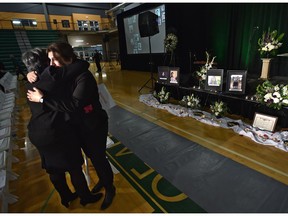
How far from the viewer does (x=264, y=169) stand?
1.87 m

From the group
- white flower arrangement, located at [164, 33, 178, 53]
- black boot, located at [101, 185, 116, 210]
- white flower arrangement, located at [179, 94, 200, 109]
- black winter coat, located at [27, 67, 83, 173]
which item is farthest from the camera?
white flower arrangement, located at [164, 33, 178, 53]

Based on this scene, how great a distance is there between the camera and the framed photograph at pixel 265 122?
96.6 inches

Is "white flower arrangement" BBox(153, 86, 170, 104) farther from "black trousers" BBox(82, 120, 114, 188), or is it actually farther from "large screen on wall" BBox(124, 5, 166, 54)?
"large screen on wall" BBox(124, 5, 166, 54)

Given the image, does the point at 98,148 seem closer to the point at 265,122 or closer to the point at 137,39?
the point at 265,122

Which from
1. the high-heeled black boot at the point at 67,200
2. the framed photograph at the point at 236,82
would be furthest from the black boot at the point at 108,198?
the framed photograph at the point at 236,82

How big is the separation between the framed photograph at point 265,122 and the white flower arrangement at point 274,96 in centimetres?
17

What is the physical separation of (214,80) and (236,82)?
381 mm

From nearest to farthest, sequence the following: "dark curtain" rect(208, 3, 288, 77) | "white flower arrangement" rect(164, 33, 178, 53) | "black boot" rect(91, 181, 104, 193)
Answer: "black boot" rect(91, 181, 104, 193) → "dark curtain" rect(208, 3, 288, 77) → "white flower arrangement" rect(164, 33, 178, 53)

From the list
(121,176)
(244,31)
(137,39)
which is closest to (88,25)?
(137,39)

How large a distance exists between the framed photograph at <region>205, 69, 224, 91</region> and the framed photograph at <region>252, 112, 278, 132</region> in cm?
83

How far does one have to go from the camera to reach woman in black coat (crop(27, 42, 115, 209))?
45.6 inches

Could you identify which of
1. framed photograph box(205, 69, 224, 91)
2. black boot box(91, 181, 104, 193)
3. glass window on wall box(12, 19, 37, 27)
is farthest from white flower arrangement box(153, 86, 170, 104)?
glass window on wall box(12, 19, 37, 27)

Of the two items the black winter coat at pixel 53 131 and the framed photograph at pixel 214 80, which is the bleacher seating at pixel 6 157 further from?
the framed photograph at pixel 214 80

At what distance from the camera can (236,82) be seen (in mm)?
3018
